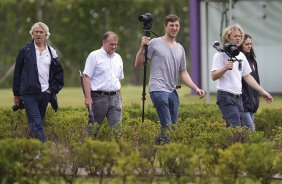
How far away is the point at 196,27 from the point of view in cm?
2512

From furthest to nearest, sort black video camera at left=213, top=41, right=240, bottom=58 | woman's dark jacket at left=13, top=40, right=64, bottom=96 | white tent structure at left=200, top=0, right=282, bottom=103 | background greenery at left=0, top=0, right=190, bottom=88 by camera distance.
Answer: background greenery at left=0, top=0, right=190, bottom=88
white tent structure at left=200, top=0, right=282, bottom=103
woman's dark jacket at left=13, top=40, right=64, bottom=96
black video camera at left=213, top=41, right=240, bottom=58

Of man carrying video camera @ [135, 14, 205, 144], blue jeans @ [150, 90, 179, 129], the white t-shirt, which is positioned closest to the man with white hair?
man carrying video camera @ [135, 14, 205, 144]

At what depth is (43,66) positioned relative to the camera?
11555mm

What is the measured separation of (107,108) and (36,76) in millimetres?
899

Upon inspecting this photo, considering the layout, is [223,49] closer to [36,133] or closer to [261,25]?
[36,133]

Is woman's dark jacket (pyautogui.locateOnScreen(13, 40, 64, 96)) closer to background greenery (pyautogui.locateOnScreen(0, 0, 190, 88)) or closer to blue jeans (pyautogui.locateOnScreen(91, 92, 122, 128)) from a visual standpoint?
blue jeans (pyautogui.locateOnScreen(91, 92, 122, 128))

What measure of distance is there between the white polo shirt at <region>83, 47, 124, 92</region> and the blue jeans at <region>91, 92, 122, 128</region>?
104mm

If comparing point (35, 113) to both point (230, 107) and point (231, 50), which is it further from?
point (231, 50)

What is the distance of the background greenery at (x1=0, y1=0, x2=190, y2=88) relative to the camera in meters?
41.9

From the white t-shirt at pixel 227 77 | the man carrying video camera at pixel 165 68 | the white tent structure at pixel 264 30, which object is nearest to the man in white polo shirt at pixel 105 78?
the man carrying video camera at pixel 165 68

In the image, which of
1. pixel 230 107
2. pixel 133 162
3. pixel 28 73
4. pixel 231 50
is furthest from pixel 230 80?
pixel 133 162

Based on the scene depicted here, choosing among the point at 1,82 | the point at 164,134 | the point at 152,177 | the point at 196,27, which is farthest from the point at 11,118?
the point at 1,82

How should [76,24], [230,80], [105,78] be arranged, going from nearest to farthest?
[230,80]
[105,78]
[76,24]

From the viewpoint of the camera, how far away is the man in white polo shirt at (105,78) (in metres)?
11.5
